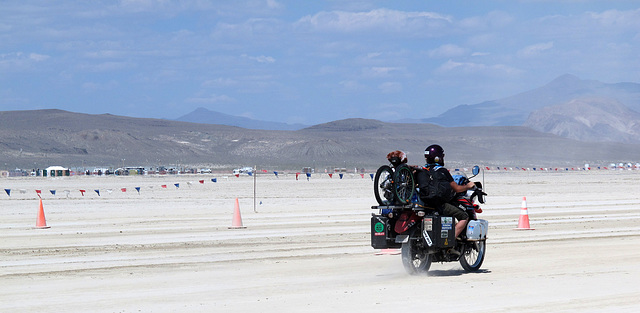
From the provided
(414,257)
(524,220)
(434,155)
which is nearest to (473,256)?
(414,257)

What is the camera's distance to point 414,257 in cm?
1326

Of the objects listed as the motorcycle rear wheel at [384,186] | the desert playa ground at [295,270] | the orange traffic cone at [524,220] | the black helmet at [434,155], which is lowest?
the desert playa ground at [295,270]

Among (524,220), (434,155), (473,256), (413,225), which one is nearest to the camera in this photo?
(413,225)

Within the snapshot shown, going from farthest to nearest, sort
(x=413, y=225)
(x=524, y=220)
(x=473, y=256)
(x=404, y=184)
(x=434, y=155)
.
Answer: (x=524, y=220)
(x=473, y=256)
(x=434, y=155)
(x=413, y=225)
(x=404, y=184)

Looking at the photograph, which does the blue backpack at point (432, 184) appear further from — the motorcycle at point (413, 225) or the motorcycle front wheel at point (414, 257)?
the motorcycle front wheel at point (414, 257)

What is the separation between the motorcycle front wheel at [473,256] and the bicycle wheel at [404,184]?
1.40 meters

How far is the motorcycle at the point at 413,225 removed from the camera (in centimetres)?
1288

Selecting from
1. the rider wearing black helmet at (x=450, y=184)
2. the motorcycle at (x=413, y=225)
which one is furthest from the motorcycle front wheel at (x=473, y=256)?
the rider wearing black helmet at (x=450, y=184)

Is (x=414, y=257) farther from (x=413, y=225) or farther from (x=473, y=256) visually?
(x=473, y=256)

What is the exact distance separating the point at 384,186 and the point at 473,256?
1889 millimetres

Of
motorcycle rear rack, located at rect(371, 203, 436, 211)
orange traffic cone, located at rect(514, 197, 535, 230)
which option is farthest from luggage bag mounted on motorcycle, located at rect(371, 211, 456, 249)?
orange traffic cone, located at rect(514, 197, 535, 230)

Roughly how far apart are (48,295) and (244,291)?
8.19ft

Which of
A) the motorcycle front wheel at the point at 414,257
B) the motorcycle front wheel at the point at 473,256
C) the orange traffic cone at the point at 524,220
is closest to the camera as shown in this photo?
the motorcycle front wheel at the point at 414,257

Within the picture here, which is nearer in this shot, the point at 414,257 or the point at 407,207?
the point at 407,207
